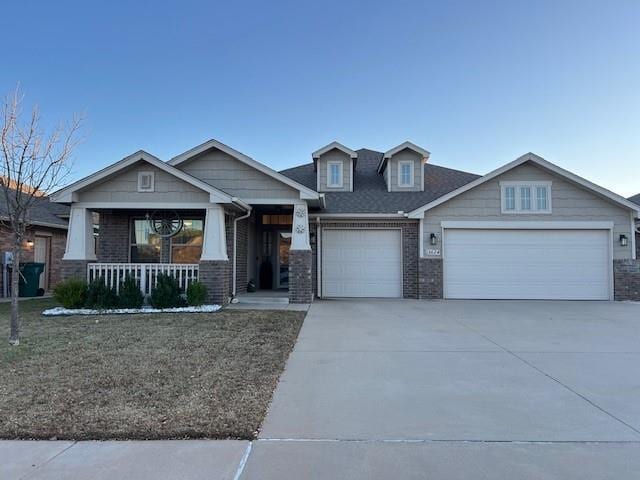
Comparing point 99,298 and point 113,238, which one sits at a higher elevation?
point 113,238

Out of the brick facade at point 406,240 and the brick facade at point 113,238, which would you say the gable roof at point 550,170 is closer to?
the brick facade at point 406,240

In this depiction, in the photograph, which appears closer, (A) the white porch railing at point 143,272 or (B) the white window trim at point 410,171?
(A) the white porch railing at point 143,272

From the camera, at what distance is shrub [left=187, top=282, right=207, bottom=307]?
33.9 feet

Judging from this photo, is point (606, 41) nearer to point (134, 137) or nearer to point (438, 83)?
point (438, 83)

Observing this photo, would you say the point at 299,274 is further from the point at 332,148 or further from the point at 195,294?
the point at 332,148

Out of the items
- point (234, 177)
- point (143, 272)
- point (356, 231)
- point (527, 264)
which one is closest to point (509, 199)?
point (527, 264)

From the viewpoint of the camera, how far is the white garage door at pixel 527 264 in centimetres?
1334

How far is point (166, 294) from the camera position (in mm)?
10320

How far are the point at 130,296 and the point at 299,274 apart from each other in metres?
4.44

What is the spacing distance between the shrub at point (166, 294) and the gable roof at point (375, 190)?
5.46m

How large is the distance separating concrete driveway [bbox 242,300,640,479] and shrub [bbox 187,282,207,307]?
141 inches

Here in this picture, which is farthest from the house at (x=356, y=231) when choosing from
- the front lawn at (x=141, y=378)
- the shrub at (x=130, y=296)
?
the front lawn at (x=141, y=378)

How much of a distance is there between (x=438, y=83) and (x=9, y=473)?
45.8 ft

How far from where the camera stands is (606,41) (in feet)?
35.7
